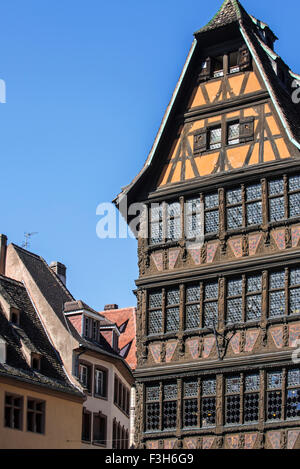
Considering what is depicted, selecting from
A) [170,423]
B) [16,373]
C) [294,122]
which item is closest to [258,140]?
[294,122]

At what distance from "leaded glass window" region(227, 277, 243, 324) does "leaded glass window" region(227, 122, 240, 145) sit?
374cm

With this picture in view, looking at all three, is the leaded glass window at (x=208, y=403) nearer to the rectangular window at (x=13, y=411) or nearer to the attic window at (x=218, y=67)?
the attic window at (x=218, y=67)

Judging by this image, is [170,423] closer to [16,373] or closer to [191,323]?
[191,323]

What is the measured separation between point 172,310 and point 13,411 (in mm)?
8406

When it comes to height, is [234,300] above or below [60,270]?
below

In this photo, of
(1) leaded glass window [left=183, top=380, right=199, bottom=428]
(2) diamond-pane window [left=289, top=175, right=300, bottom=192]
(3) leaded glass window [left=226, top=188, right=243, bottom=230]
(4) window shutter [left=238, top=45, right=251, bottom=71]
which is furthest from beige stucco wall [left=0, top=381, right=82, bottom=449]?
(4) window shutter [left=238, top=45, right=251, bottom=71]

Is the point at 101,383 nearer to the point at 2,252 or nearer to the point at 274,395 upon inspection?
the point at 2,252

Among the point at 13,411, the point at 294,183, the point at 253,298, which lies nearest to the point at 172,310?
the point at 253,298

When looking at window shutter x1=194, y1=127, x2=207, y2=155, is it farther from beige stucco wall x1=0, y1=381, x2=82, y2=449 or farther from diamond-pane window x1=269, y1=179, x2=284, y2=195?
beige stucco wall x1=0, y1=381, x2=82, y2=449

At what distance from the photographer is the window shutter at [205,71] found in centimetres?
2744

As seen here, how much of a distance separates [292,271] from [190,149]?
4.70 meters

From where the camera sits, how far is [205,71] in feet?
Result: 90.3

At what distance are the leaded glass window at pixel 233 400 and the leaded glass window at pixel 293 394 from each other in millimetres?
1268

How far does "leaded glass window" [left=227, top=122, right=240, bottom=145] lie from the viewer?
87.2 feet
